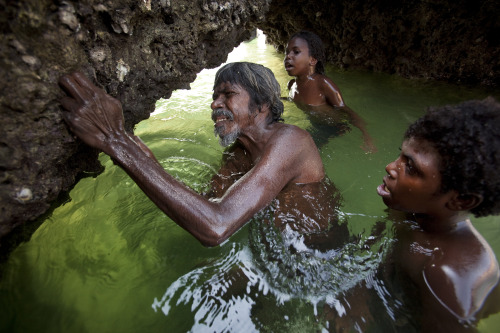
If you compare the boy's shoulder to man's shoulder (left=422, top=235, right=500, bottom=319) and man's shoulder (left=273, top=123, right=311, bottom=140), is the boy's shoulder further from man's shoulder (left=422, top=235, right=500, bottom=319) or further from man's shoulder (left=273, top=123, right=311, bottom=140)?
man's shoulder (left=273, top=123, right=311, bottom=140)

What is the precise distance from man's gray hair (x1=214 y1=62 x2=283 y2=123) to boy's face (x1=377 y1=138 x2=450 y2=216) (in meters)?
1.09

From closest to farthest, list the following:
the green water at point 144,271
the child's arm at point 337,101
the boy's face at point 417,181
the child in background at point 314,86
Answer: the boy's face at point 417,181, the green water at point 144,271, the child's arm at point 337,101, the child in background at point 314,86

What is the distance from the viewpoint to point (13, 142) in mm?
1379

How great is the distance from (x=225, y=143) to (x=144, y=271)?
3.78 ft

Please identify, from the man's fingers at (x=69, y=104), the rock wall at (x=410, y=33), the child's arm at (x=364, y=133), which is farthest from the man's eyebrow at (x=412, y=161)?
the rock wall at (x=410, y=33)

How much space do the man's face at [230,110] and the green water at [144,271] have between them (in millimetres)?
821

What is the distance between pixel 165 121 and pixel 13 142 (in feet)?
10.2

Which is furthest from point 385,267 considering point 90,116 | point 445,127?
point 90,116

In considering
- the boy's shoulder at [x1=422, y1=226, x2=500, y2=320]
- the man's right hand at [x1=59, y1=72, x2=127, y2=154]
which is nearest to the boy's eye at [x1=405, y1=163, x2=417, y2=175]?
the boy's shoulder at [x1=422, y1=226, x2=500, y2=320]

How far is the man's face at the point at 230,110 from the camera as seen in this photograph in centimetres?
233

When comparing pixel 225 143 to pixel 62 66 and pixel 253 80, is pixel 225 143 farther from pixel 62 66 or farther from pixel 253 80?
pixel 62 66

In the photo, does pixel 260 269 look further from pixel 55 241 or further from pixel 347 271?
pixel 55 241

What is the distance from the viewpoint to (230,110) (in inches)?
92.3

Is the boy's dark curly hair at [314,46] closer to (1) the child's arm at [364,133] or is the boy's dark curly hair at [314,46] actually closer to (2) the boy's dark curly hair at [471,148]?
(1) the child's arm at [364,133]
